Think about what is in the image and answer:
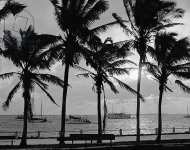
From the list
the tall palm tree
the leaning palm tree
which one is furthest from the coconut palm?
the leaning palm tree

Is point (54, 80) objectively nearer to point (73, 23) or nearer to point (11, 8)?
point (73, 23)

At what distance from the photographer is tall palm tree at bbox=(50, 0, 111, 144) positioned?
24359mm

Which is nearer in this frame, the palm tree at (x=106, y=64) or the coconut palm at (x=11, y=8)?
the coconut palm at (x=11, y=8)

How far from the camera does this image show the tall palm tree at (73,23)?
24359 mm

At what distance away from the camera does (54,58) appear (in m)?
25.1

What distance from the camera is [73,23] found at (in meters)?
24.2

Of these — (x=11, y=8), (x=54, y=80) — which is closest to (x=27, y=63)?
(x=54, y=80)

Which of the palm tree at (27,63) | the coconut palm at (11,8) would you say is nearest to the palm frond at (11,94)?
the palm tree at (27,63)

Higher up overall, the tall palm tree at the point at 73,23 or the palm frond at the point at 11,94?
the tall palm tree at the point at 73,23

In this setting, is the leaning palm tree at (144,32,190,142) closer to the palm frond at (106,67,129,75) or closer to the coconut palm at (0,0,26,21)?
the palm frond at (106,67,129,75)

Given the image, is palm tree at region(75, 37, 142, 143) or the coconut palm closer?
the coconut palm

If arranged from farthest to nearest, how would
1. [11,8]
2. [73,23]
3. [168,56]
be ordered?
[168,56] → [73,23] → [11,8]

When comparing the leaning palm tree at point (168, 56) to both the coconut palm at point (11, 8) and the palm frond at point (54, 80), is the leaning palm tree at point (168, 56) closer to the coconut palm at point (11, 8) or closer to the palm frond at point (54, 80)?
the palm frond at point (54, 80)

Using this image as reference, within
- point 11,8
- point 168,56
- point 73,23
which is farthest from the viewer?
point 168,56
